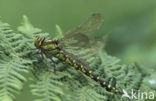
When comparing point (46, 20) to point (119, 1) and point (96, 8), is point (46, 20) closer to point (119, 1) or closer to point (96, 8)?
point (96, 8)

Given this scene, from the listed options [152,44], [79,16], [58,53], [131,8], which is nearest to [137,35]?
[152,44]

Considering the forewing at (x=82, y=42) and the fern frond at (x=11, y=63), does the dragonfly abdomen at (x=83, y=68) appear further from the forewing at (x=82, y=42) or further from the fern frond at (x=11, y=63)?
the fern frond at (x=11, y=63)

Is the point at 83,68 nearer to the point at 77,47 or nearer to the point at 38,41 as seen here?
the point at 77,47

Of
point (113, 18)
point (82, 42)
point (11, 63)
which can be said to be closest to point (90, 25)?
point (82, 42)

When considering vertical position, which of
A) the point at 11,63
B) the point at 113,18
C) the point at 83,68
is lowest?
the point at 11,63

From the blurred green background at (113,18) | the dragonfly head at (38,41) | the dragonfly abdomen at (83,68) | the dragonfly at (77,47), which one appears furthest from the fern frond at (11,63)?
the blurred green background at (113,18)

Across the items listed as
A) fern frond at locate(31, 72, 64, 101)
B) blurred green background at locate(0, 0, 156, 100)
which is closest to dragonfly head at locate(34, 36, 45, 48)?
fern frond at locate(31, 72, 64, 101)

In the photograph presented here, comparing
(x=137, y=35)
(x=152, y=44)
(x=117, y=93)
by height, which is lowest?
(x=117, y=93)
